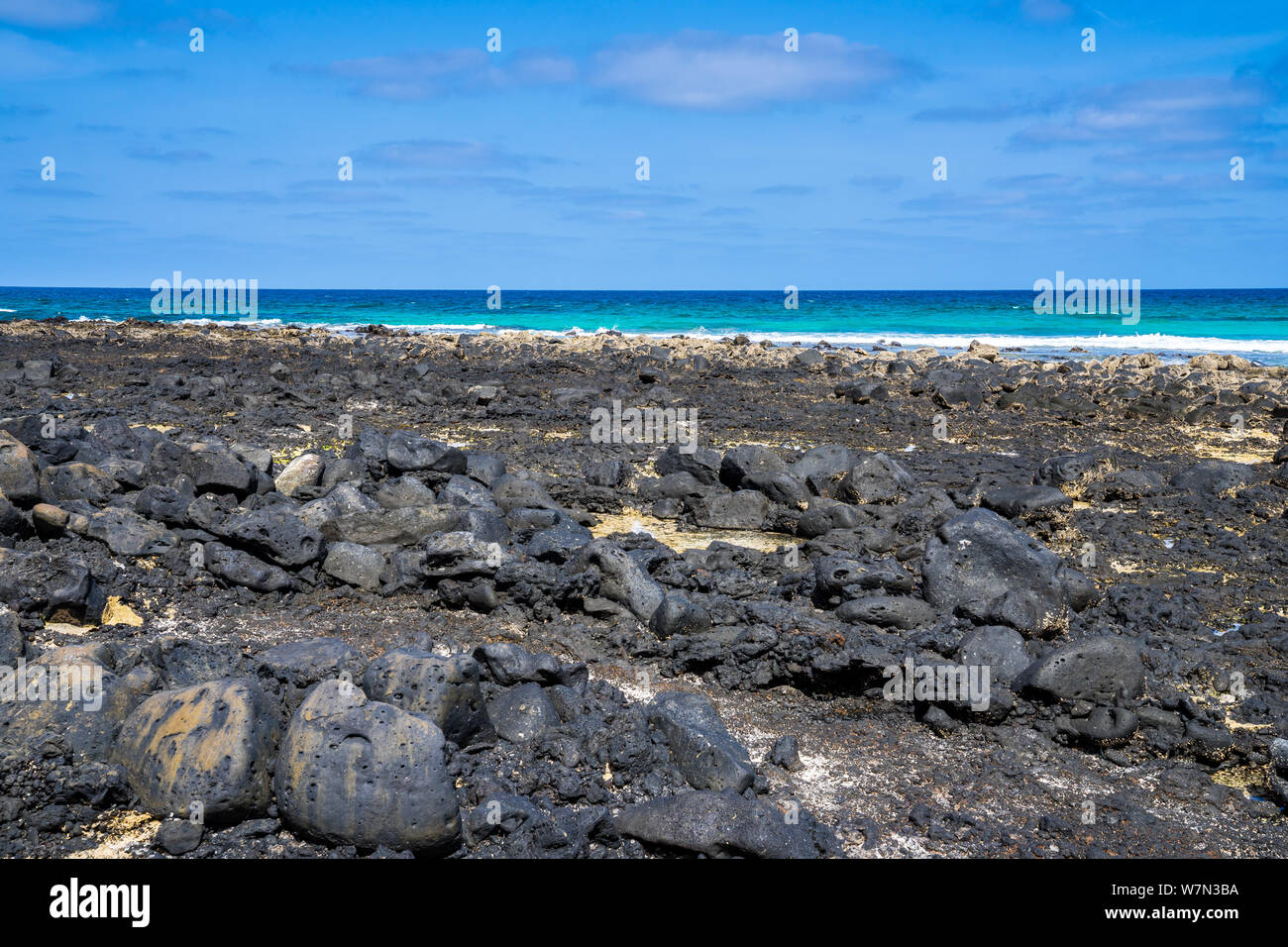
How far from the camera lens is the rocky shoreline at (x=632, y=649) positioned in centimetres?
452

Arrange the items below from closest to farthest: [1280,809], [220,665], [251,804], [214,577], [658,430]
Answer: [251,804] < [1280,809] < [220,665] < [214,577] < [658,430]

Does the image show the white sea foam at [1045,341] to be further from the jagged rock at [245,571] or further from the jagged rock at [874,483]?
the jagged rock at [245,571]

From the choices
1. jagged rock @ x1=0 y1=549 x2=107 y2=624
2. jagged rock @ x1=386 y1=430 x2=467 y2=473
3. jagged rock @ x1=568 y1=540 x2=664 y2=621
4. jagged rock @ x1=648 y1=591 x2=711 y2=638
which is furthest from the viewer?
jagged rock @ x1=386 y1=430 x2=467 y2=473

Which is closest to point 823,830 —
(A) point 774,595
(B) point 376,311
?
(A) point 774,595

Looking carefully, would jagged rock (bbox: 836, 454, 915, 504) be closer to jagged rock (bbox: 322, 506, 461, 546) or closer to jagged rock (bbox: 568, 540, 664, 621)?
jagged rock (bbox: 568, 540, 664, 621)

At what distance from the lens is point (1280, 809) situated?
5051 mm

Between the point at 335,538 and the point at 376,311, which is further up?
the point at 376,311

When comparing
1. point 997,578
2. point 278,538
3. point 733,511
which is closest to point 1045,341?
point 733,511

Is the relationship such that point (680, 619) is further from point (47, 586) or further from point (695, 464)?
point (695, 464)

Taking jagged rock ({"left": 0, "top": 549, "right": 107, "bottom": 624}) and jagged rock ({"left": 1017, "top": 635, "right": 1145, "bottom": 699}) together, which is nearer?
jagged rock ({"left": 1017, "top": 635, "right": 1145, "bottom": 699})

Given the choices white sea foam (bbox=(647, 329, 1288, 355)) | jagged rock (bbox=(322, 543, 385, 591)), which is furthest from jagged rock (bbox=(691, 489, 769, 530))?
white sea foam (bbox=(647, 329, 1288, 355))

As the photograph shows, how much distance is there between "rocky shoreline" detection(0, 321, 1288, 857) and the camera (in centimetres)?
452

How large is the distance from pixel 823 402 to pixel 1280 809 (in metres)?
14.5

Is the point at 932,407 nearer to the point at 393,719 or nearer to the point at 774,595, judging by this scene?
the point at 774,595
